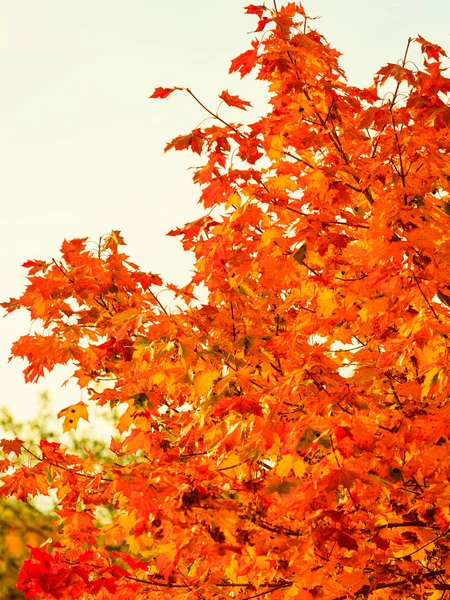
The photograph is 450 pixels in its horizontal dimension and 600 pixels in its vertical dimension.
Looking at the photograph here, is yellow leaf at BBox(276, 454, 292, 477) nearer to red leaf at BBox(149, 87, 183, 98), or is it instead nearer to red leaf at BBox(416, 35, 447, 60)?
red leaf at BBox(149, 87, 183, 98)

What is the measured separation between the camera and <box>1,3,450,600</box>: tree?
421cm

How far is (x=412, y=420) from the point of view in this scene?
16.1 ft

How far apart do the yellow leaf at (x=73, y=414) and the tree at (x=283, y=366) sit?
11 mm

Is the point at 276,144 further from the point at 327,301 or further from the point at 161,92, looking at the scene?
the point at 327,301

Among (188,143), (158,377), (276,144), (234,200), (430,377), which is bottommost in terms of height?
(430,377)

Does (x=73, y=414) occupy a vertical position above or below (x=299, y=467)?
above

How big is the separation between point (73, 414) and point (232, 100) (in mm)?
2724

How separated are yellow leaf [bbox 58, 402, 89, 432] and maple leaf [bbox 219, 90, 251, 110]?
2.60m

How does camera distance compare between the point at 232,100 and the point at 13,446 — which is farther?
the point at 13,446

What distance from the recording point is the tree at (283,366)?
4.21 metres

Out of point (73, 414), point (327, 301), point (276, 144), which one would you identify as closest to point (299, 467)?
point (327, 301)

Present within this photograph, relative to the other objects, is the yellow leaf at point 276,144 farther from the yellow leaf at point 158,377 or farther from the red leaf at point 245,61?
the yellow leaf at point 158,377

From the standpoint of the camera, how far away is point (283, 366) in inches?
208

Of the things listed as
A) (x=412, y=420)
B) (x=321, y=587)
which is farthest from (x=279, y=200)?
(x=321, y=587)
